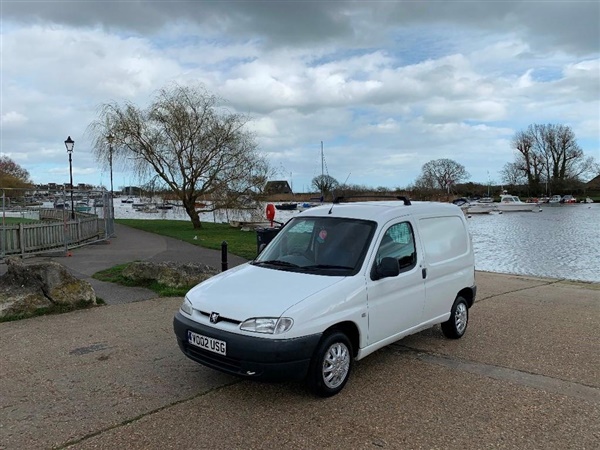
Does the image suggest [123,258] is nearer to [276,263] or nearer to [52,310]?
[52,310]

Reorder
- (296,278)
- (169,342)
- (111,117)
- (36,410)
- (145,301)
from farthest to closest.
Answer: (111,117)
(145,301)
(169,342)
(296,278)
(36,410)

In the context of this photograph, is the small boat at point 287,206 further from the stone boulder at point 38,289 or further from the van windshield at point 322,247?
the van windshield at point 322,247

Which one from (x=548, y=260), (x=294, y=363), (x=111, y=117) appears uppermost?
(x=111, y=117)

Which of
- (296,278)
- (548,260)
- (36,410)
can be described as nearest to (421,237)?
(296,278)

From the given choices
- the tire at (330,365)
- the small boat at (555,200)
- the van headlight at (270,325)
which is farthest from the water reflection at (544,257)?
the small boat at (555,200)

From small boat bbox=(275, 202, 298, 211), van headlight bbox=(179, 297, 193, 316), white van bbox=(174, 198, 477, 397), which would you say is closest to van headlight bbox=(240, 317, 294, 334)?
white van bbox=(174, 198, 477, 397)

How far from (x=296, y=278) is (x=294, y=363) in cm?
88

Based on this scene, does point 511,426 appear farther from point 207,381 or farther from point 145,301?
point 145,301

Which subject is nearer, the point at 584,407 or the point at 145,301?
the point at 584,407

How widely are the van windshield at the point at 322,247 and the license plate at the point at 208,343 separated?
1.11 meters

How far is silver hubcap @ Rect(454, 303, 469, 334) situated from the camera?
6184 millimetres

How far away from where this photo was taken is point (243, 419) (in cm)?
388

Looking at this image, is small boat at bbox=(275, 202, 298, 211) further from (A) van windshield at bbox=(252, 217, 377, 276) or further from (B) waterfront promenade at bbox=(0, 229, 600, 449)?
(A) van windshield at bbox=(252, 217, 377, 276)

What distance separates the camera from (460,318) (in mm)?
6254
